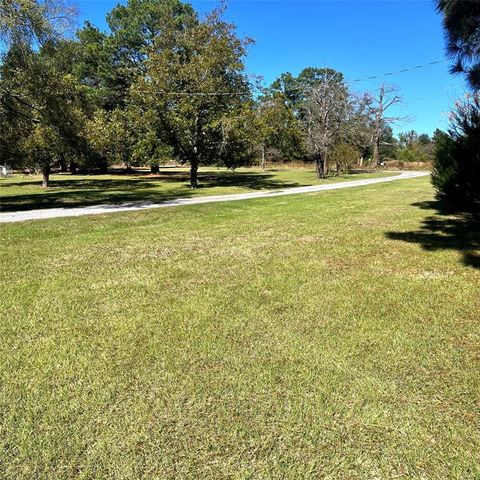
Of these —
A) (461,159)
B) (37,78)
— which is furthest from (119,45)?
(461,159)

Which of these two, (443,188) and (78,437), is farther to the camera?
(443,188)

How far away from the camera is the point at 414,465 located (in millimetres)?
2010

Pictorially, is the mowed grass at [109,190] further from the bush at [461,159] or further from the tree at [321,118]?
the bush at [461,159]

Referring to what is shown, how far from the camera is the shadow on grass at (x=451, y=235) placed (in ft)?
20.5

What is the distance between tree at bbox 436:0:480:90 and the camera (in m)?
5.51

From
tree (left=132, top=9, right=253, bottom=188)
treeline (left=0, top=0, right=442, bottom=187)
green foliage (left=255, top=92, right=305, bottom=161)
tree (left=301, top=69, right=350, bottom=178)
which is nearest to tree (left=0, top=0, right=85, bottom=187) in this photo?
treeline (left=0, top=0, right=442, bottom=187)

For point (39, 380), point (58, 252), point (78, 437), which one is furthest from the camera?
point (58, 252)

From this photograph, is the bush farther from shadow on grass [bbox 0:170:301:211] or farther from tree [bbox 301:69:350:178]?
tree [bbox 301:69:350:178]

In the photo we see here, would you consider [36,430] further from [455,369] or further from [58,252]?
[58,252]

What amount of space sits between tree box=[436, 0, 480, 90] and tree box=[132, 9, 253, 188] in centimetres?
1435

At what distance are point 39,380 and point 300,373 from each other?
1.76 m

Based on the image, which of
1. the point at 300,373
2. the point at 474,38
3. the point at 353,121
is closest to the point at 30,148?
the point at 474,38

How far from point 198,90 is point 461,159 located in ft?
42.2

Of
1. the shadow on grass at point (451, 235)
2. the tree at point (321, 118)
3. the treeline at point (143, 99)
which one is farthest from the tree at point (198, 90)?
the shadow on grass at point (451, 235)
